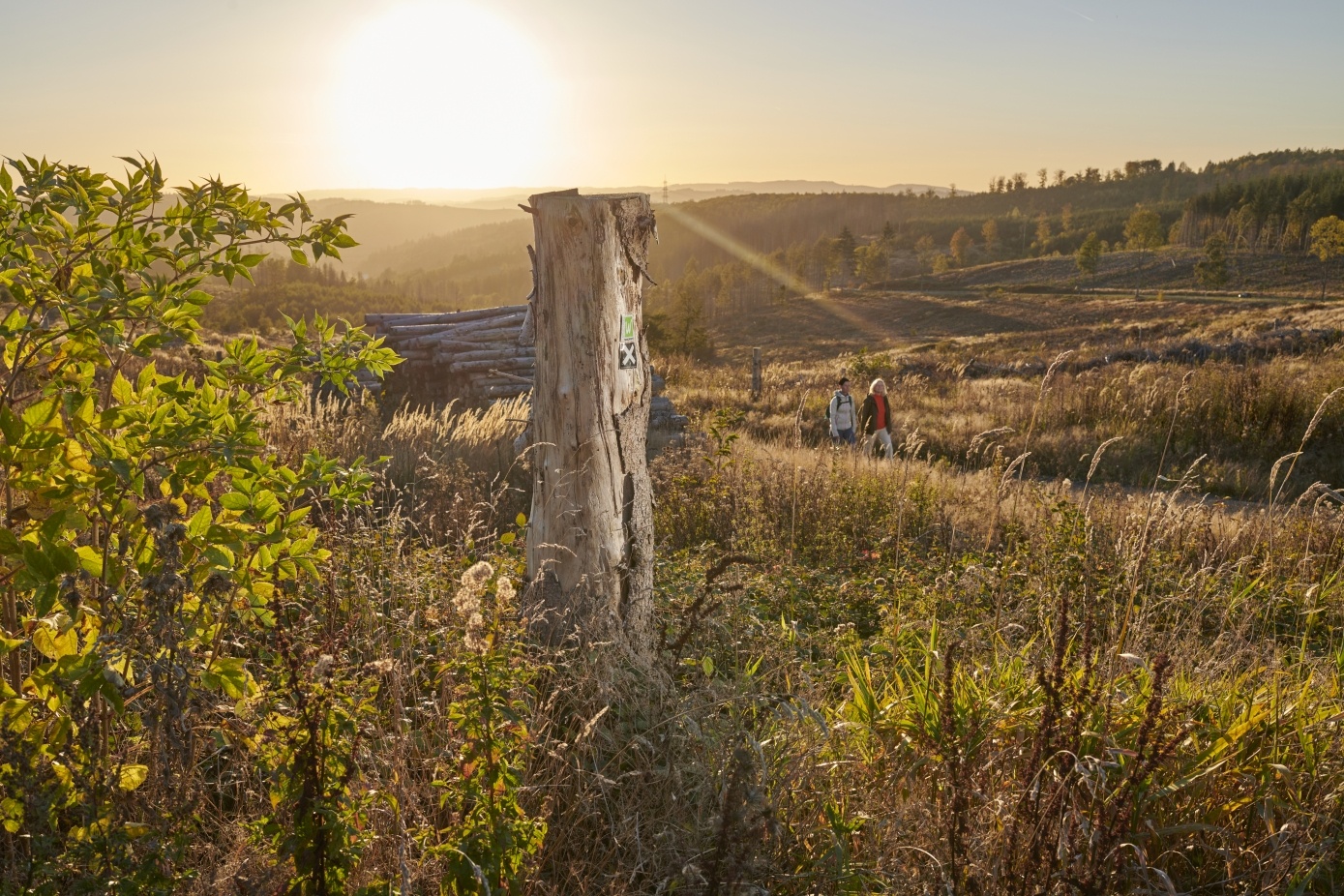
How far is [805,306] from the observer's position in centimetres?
8088

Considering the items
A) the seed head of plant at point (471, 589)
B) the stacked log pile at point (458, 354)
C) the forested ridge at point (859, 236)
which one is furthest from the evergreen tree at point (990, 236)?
the seed head of plant at point (471, 589)

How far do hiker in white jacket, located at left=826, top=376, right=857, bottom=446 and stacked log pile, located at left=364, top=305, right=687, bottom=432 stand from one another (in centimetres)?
317

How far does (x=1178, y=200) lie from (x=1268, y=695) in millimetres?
179320

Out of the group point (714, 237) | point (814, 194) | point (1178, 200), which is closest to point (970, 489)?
point (714, 237)

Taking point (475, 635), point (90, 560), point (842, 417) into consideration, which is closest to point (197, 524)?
point (90, 560)

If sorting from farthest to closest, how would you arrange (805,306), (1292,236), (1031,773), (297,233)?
(1292,236) < (805,306) < (297,233) < (1031,773)

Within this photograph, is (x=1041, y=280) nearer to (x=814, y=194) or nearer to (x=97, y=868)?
(x=97, y=868)

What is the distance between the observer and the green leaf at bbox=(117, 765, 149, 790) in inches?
78.3

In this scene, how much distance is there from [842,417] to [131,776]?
11.4 metres

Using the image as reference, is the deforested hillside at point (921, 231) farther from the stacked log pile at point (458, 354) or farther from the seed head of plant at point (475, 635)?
the seed head of plant at point (475, 635)

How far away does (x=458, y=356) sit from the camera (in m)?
15.5

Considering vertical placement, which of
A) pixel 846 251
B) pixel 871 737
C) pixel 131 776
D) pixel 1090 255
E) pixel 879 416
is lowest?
pixel 879 416

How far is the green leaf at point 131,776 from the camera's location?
1.99 metres

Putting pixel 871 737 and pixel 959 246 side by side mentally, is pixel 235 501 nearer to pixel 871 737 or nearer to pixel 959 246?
pixel 871 737
